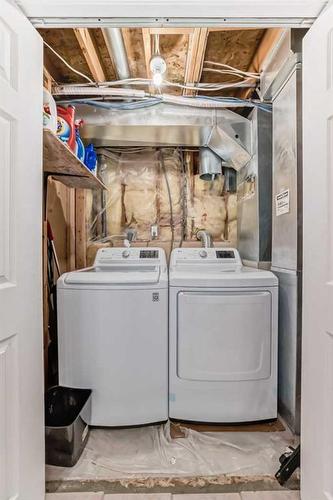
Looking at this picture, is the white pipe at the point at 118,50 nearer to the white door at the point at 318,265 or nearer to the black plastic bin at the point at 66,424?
the white door at the point at 318,265

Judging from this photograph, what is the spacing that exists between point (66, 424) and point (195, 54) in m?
2.29

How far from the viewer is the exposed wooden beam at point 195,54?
5.63 feet

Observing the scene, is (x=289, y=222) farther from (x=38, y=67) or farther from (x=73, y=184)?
(x=73, y=184)

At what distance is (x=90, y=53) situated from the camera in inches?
73.9

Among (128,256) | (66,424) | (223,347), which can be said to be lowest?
(66,424)

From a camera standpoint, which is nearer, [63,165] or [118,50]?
[118,50]

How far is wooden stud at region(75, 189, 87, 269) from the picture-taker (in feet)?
9.46

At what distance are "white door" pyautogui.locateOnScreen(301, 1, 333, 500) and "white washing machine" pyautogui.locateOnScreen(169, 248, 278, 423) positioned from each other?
583 millimetres

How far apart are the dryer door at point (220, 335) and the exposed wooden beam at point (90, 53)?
5.18ft

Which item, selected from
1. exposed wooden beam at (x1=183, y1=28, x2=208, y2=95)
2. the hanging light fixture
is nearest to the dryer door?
the hanging light fixture

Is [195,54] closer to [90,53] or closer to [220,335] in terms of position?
[90,53]

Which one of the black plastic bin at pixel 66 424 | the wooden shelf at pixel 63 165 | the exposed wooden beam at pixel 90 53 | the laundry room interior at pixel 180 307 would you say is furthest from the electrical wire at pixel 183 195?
the black plastic bin at pixel 66 424

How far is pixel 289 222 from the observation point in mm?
1848
